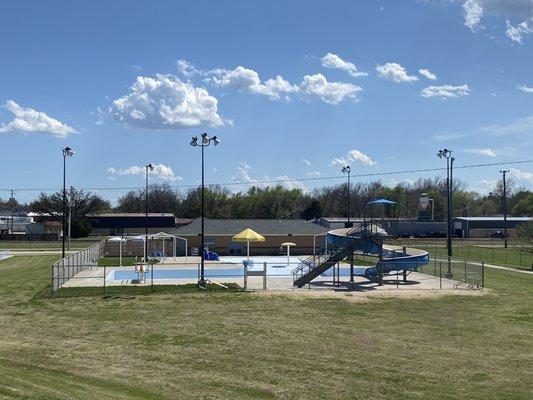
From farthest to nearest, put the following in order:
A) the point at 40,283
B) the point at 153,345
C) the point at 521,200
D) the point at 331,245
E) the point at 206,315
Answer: the point at 521,200 < the point at 331,245 < the point at 40,283 < the point at 206,315 < the point at 153,345

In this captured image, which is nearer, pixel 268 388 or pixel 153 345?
pixel 268 388

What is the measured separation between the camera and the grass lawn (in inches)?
515

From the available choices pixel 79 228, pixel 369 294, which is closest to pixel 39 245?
pixel 79 228

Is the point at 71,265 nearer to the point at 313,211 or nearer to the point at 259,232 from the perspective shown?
the point at 259,232

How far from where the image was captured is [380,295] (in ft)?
95.2

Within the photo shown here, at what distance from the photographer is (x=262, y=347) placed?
17.6m

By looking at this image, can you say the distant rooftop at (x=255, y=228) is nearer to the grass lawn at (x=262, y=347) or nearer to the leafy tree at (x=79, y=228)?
the grass lawn at (x=262, y=347)

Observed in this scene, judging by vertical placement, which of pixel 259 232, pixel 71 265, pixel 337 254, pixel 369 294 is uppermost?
pixel 259 232

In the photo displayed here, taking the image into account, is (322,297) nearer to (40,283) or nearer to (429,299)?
(429,299)

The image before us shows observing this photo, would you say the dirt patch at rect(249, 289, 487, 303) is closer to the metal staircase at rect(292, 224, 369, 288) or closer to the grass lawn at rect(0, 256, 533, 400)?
the grass lawn at rect(0, 256, 533, 400)

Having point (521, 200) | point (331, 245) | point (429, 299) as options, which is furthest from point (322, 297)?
point (521, 200)

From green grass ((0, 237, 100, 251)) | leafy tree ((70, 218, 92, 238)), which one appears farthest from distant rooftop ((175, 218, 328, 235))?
leafy tree ((70, 218, 92, 238))

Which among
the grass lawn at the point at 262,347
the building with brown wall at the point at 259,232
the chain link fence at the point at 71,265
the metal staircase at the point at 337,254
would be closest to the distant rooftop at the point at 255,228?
the building with brown wall at the point at 259,232

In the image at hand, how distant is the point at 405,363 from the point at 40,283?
80.4 feet
